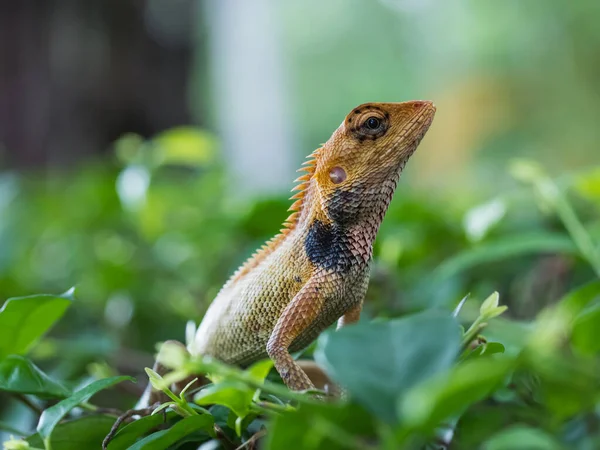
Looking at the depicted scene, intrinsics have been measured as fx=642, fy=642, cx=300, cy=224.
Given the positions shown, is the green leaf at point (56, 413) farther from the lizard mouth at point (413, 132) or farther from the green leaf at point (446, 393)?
the lizard mouth at point (413, 132)

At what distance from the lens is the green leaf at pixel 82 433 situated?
1068mm

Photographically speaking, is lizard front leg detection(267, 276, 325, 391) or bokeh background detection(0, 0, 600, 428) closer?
lizard front leg detection(267, 276, 325, 391)

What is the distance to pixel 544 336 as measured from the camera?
60 cm

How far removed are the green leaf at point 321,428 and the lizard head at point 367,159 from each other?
663 mm

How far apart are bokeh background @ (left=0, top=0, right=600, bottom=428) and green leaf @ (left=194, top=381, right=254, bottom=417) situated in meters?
0.80

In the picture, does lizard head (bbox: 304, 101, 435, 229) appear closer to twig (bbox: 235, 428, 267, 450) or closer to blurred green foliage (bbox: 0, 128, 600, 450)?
blurred green foliage (bbox: 0, 128, 600, 450)

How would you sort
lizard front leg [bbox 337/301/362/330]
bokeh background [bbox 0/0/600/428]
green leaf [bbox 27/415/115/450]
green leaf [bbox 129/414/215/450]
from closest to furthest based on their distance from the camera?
green leaf [bbox 129/414/215/450] → green leaf [bbox 27/415/115/450] → lizard front leg [bbox 337/301/362/330] → bokeh background [bbox 0/0/600/428]

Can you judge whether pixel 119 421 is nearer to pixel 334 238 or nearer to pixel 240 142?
pixel 334 238

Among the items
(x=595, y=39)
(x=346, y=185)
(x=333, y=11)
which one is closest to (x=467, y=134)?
(x=595, y=39)

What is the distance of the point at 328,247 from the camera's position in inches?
49.4

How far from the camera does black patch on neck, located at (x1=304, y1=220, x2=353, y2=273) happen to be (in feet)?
4.04

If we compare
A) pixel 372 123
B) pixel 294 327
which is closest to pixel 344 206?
pixel 372 123

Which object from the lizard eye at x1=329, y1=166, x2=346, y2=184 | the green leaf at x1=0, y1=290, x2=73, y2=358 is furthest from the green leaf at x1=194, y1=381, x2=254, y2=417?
the lizard eye at x1=329, y1=166, x2=346, y2=184

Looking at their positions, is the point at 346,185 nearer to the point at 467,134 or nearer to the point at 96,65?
the point at 96,65
